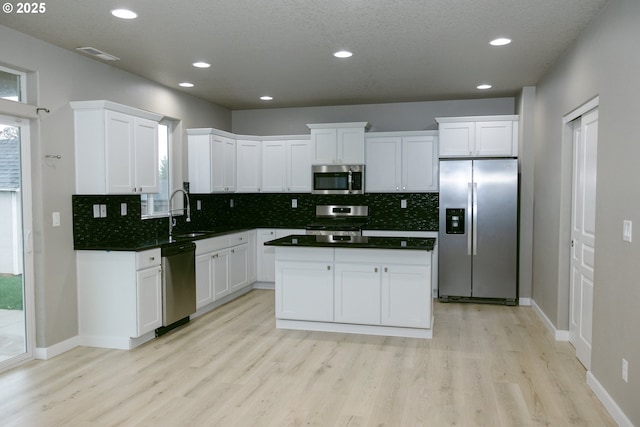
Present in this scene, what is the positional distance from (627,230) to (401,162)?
4058mm

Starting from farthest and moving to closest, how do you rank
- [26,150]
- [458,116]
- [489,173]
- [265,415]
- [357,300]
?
[458,116]
[489,173]
[357,300]
[26,150]
[265,415]

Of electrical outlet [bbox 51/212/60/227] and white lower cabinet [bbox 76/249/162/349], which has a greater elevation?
electrical outlet [bbox 51/212/60/227]

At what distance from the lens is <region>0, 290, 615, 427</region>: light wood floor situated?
120 inches

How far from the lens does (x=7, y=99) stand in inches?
150

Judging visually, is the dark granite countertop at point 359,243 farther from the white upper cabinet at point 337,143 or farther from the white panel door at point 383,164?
the white upper cabinet at point 337,143

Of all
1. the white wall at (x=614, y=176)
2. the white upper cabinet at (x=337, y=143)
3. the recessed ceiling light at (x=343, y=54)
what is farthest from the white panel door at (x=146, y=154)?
the white wall at (x=614, y=176)

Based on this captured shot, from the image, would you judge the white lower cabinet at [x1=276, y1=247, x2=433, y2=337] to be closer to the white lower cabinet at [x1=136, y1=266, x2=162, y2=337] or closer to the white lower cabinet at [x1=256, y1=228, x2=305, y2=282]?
the white lower cabinet at [x1=136, y1=266, x2=162, y2=337]

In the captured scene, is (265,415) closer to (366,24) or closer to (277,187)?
(366,24)

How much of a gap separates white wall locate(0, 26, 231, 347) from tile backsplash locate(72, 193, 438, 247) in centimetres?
61

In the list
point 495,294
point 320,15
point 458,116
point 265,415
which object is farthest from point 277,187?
point 265,415

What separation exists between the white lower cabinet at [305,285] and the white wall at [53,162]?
1.97 m

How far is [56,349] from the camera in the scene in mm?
4211

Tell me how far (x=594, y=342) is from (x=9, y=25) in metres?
5.04

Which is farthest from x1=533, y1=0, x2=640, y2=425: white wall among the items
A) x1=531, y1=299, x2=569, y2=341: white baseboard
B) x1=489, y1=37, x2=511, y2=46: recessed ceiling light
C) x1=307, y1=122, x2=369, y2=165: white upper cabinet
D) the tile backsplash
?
x1=307, y1=122, x2=369, y2=165: white upper cabinet
